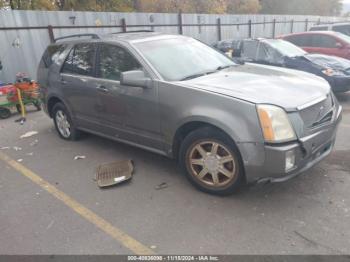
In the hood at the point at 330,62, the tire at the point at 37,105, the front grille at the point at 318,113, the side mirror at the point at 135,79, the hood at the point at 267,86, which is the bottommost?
the tire at the point at 37,105

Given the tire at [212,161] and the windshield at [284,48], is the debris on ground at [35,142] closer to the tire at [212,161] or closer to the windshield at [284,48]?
the tire at [212,161]

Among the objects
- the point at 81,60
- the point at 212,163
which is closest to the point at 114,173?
the point at 212,163

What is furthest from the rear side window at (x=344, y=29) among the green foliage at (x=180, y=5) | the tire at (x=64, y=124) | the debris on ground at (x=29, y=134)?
the green foliage at (x=180, y=5)

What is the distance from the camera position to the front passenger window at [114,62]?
4.08 meters

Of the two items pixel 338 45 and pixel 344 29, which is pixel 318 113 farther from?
pixel 344 29

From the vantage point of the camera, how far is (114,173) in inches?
167

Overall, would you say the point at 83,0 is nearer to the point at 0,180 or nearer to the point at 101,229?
the point at 0,180

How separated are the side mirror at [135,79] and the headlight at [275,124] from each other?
1.40 meters

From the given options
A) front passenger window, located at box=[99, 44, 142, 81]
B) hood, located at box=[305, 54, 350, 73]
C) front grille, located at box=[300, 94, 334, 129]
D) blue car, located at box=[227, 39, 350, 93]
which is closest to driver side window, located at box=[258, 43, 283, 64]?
blue car, located at box=[227, 39, 350, 93]

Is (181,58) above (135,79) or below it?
above

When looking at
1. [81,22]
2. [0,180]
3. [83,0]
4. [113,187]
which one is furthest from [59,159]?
[83,0]

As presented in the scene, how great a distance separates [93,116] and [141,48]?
137cm

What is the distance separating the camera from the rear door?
4688mm

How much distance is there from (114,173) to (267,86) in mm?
2242
